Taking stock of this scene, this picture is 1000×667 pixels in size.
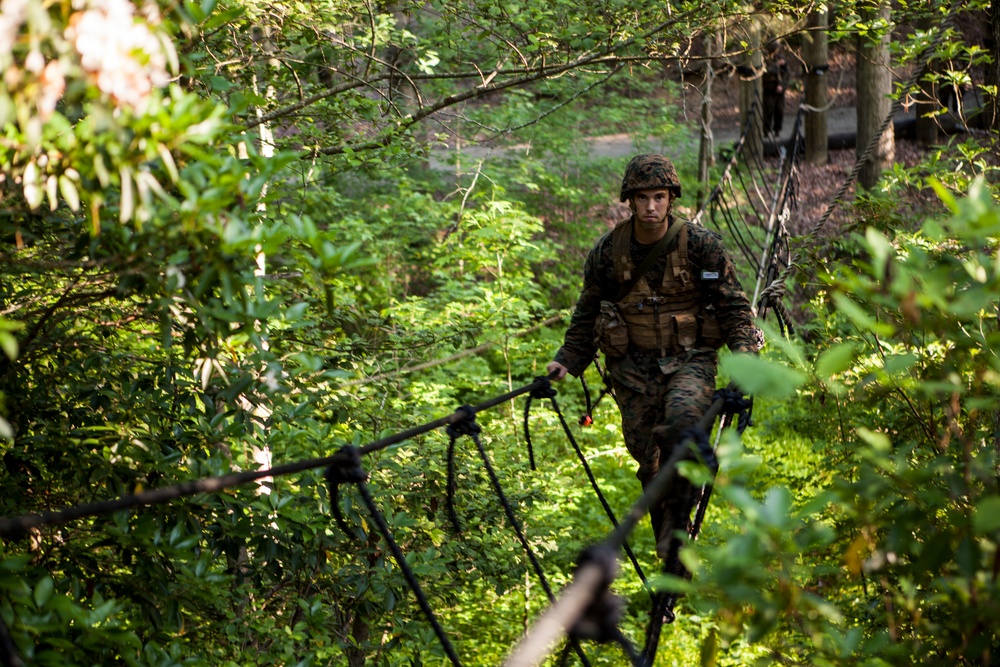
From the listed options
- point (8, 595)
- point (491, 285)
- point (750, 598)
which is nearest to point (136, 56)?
point (8, 595)

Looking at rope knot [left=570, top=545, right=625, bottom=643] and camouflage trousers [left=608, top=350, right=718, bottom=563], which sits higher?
rope knot [left=570, top=545, right=625, bottom=643]

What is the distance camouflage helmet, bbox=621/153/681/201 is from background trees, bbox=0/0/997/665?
816mm

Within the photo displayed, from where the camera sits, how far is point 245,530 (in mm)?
2506

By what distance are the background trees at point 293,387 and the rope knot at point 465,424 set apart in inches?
15.7

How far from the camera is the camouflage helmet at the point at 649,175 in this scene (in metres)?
3.44

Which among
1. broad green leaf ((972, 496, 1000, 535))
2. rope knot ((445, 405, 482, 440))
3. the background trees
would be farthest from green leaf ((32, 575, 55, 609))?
broad green leaf ((972, 496, 1000, 535))

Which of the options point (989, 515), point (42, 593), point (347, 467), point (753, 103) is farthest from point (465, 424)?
point (753, 103)

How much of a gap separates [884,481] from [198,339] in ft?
4.82

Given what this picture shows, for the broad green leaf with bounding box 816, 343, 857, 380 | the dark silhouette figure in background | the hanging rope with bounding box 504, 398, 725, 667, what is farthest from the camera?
the dark silhouette figure in background

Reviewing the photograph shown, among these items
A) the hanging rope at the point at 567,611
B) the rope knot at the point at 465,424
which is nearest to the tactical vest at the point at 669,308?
the rope knot at the point at 465,424

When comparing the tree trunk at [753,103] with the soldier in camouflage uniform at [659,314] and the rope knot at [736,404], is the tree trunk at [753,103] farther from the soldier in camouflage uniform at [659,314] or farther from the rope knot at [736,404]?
the rope knot at [736,404]

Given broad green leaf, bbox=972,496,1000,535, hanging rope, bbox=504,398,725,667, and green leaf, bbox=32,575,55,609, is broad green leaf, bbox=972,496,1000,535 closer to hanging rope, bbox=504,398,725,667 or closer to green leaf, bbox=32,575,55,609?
hanging rope, bbox=504,398,725,667

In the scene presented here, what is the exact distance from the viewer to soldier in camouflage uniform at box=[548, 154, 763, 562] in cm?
343

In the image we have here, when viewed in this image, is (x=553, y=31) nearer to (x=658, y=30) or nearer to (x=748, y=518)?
(x=658, y=30)
